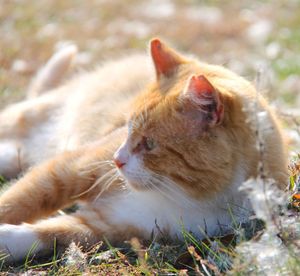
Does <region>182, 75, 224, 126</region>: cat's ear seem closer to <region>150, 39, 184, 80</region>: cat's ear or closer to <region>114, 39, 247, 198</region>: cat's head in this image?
<region>114, 39, 247, 198</region>: cat's head

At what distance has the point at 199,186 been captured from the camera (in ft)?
8.91

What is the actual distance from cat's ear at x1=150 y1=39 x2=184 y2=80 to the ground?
233 cm

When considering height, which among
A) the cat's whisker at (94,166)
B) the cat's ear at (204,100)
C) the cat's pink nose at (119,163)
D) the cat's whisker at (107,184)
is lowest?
the cat's whisker at (107,184)

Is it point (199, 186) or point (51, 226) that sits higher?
point (199, 186)

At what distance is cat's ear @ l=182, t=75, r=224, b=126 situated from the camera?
2.52 m

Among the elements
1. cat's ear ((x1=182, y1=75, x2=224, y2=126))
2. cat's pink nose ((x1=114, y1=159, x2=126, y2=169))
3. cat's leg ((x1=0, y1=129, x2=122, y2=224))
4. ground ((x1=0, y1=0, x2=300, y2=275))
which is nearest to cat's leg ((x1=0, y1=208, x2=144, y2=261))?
cat's leg ((x1=0, y1=129, x2=122, y2=224))

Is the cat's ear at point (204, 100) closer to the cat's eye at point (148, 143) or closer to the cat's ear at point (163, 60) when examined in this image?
the cat's eye at point (148, 143)

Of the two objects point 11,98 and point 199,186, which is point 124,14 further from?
point 199,186

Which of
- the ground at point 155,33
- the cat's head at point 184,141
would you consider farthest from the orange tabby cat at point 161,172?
the ground at point 155,33

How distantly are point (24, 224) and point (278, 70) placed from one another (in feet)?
13.4

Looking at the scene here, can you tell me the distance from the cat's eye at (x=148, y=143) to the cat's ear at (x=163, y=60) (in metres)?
0.45

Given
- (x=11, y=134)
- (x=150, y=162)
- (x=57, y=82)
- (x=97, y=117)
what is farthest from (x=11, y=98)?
(x=150, y=162)

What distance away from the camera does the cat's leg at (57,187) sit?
3.09 meters

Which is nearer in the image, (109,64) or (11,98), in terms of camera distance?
(109,64)
